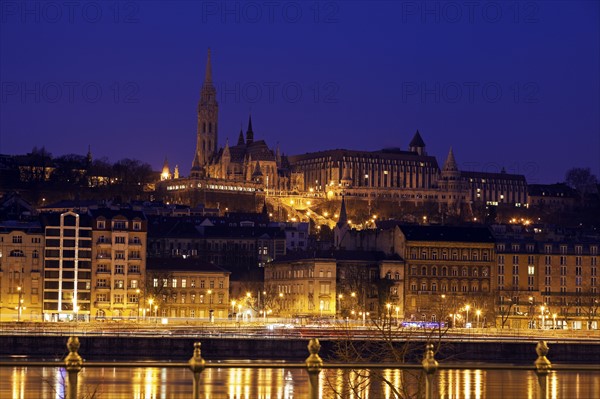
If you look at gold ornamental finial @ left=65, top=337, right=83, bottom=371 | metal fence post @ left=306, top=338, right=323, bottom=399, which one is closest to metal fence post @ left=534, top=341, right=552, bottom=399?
metal fence post @ left=306, top=338, right=323, bottom=399

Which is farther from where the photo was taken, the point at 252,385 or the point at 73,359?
the point at 252,385

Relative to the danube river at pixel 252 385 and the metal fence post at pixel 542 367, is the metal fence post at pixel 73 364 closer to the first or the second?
the metal fence post at pixel 542 367

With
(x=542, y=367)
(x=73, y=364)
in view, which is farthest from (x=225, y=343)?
(x=542, y=367)

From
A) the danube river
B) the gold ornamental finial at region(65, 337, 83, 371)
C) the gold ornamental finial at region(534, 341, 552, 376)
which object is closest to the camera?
the gold ornamental finial at region(65, 337, 83, 371)

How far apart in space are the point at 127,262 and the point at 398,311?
18.0 metres

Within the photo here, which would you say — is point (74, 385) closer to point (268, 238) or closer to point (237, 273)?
point (237, 273)

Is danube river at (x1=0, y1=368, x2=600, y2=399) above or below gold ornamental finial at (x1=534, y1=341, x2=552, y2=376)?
below

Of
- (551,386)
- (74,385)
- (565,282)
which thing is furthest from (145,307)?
(74,385)

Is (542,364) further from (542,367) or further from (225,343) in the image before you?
(225,343)

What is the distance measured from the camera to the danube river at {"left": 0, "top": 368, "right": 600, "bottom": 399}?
49.0m

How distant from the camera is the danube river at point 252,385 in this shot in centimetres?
4900

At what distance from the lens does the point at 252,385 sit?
55.6 metres

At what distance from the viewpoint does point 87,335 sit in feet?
217

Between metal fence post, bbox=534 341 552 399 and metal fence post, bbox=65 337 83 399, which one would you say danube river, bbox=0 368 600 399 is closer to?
metal fence post, bbox=534 341 552 399
